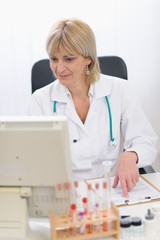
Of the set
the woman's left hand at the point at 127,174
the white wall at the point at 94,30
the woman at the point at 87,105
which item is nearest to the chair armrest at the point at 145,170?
the woman at the point at 87,105

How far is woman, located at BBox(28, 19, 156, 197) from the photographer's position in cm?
184

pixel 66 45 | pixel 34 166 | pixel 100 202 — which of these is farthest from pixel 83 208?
pixel 66 45

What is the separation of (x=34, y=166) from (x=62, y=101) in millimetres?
798

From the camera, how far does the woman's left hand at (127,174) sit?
5.33 feet

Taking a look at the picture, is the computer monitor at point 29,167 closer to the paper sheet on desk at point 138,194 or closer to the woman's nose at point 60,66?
the paper sheet on desk at point 138,194

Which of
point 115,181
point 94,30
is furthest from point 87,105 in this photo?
point 94,30

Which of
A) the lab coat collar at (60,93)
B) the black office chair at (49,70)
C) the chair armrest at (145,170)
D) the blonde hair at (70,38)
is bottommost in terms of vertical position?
the chair armrest at (145,170)

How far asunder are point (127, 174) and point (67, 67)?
0.58 metres

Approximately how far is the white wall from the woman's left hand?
5.38 feet

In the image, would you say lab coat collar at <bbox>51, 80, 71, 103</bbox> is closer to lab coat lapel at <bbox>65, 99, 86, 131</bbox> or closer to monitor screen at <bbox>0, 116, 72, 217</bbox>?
lab coat lapel at <bbox>65, 99, 86, 131</bbox>

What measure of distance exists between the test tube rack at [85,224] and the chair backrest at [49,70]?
41.6 inches

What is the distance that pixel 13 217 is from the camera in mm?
1306

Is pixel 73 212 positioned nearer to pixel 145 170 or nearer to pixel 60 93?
pixel 145 170

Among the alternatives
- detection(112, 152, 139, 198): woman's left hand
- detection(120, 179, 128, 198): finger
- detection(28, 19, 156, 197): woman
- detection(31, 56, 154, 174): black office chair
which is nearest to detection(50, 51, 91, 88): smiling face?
detection(28, 19, 156, 197): woman
